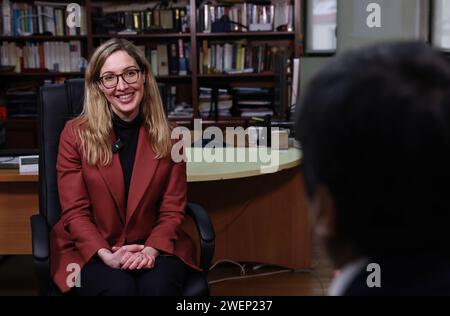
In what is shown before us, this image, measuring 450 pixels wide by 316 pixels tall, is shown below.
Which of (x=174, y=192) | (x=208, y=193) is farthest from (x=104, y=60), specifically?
(x=208, y=193)

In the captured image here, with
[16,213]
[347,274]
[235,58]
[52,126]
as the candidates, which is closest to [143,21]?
[235,58]

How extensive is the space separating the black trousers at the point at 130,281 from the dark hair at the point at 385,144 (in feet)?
4.42

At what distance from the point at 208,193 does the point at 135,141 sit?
99 cm

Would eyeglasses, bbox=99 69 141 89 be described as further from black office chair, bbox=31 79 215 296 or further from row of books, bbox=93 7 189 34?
row of books, bbox=93 7 189 34

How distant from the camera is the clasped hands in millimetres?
1865

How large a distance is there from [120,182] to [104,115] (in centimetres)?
24

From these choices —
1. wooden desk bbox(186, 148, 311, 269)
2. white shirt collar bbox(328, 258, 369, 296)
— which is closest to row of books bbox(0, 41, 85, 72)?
wooden desk bbox(186, 148, 311, 269)

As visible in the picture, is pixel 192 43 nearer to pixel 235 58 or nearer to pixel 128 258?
pixel 235 58

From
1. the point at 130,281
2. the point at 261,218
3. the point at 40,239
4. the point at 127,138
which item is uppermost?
the point at 127,138

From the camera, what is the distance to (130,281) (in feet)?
5.95

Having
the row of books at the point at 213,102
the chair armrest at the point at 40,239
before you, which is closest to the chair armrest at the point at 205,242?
the chair armrest at the point at 40,239
